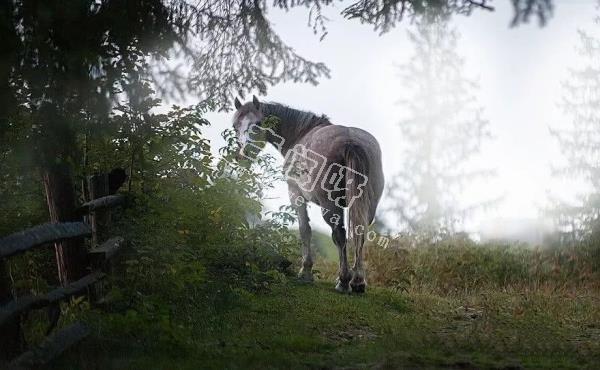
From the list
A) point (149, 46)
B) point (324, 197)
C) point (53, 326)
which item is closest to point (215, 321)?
point (53, 326)

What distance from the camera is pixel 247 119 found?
10461 millimetres

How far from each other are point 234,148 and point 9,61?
3.80 meters

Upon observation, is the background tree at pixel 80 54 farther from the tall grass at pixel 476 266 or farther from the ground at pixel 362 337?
the tall grass at pixel 476 266

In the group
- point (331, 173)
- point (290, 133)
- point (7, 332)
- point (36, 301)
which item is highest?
point (290, 133)

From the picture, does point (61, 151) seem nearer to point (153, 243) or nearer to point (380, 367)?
point (153, 243)

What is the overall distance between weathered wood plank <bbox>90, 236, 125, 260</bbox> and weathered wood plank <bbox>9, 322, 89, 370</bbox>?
1013 mm

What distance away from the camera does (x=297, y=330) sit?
6875 millimetres

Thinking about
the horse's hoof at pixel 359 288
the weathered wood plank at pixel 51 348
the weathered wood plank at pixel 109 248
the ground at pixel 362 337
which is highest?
the weathered wood plank at pixel 109 248

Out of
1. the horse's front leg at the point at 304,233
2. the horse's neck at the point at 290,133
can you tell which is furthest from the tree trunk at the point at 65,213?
the horse's neck at the point at 290,133

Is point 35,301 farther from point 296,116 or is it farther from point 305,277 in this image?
point 296,116

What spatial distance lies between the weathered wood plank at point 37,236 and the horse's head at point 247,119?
14.4ft

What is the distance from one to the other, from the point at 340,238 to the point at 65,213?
432cm

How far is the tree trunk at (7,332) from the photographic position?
5198 millimetres

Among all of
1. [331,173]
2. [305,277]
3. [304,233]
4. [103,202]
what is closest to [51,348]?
A: [103,202]
